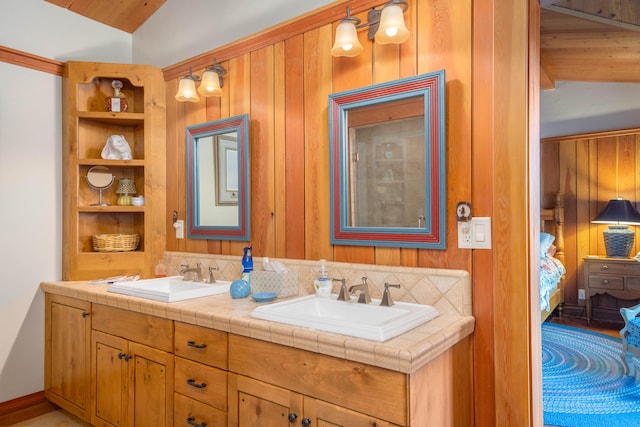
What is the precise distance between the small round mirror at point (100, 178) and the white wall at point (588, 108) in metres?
4.65

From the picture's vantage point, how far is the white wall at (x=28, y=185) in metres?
2.61

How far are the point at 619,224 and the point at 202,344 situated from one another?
14.7ft

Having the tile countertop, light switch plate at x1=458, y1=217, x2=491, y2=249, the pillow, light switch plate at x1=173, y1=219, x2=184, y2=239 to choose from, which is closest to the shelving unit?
light switch plate at x1=173, y1=219, x2=184, y2=239

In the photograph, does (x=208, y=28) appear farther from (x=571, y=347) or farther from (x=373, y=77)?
(x=571, y=347)

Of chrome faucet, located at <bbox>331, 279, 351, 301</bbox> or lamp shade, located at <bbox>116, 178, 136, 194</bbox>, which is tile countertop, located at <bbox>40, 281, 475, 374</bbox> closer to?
chrome faucet, located at <bbox>331, 279, 351, 301</bbox>

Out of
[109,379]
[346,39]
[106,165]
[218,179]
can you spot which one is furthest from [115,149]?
[346,39]

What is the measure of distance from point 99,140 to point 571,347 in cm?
422

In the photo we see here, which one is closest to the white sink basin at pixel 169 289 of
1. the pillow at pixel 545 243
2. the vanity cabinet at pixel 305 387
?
the vanity cabinet at pixel 305 387

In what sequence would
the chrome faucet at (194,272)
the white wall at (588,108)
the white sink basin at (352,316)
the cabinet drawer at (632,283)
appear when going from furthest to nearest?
the white wall at (588,108)
the cabinet drawer at (632,283)
the chrome faucet at (194,272)
the white sink basin at (352,316)

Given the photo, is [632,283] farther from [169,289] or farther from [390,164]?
[169,289]

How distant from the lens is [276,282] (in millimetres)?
2045

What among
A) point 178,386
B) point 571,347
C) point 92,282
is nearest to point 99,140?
point 92,282

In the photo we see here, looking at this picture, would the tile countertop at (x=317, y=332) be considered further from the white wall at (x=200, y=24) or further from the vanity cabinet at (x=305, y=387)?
the white wall at (x=200, y=24)

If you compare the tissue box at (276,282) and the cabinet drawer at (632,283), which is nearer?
the tissue box at (276,282)
